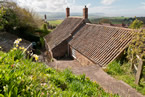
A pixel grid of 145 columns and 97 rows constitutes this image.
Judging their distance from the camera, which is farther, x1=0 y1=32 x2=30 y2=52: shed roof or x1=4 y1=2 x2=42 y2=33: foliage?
x1=4 y1=2 x2=42 y2=33: foliage

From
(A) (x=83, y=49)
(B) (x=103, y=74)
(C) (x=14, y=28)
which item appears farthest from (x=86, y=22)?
(C) (x=14, y=28)

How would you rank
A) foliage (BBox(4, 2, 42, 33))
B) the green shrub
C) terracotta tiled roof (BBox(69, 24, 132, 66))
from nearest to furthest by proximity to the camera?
the green shrub → terracotta tiled roof (BBox(69, 24, 132, 66)) → foliage (BBox(4, 2, 42, 33))

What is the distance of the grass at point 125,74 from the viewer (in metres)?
6.11

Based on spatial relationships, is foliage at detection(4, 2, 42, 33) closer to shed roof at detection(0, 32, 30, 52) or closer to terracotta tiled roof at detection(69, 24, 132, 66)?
shed roof at detection(0, 32, 30, 52)

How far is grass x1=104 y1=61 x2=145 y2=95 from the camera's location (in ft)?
20.0

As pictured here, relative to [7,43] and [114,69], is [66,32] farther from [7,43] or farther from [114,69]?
[114,69]

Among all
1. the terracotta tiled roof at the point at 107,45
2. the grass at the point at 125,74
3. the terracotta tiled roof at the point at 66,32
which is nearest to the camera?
the grass at the point at 125,74

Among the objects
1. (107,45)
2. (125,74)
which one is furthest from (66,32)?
(125,74)

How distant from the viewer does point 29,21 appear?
27.6m

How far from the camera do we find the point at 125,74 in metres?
7.67

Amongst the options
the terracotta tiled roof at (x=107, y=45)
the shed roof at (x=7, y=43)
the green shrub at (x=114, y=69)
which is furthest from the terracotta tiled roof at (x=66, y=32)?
the green shrub at (x=114, y=69)

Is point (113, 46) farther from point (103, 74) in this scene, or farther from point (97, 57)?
point (103, 74)

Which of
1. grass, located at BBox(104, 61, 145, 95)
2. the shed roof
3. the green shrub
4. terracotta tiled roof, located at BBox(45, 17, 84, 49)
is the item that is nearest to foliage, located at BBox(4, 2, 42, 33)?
the shed roof

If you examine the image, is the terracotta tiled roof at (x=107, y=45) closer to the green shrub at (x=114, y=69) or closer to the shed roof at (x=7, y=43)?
the green shrub at (x=114, y=69)
